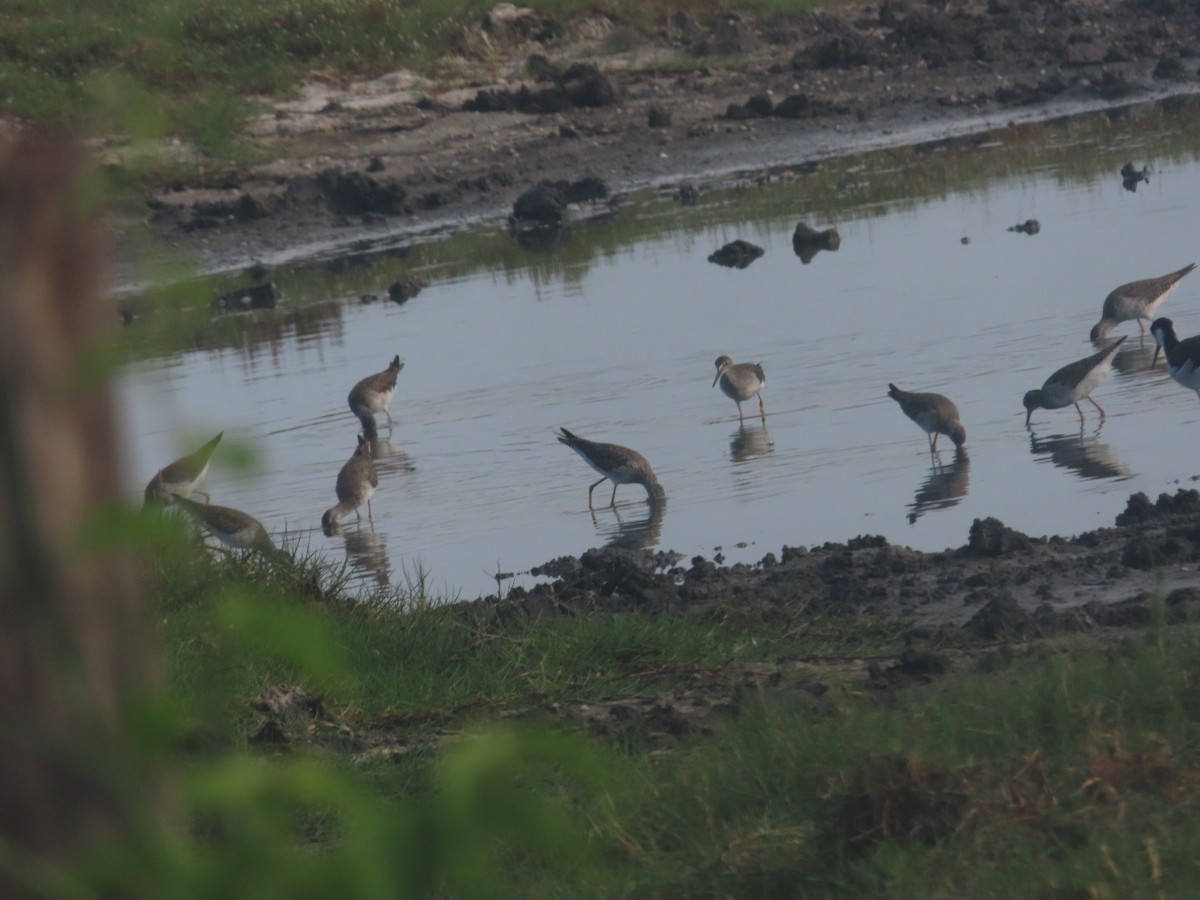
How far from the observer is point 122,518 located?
152cm

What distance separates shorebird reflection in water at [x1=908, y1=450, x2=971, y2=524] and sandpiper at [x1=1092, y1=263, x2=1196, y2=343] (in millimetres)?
3006

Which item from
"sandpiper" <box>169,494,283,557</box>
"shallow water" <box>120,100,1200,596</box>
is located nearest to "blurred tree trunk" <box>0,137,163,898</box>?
"shallow water" <box>120,100,1200,596</box>

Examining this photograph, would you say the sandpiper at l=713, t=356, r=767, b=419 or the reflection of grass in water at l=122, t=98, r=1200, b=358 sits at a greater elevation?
the reflection of grass in water at l=122, t=98, r=1200, b=358

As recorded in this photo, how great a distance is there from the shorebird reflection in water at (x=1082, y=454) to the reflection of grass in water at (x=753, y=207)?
8.38m

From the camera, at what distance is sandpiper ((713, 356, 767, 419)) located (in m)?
11.5

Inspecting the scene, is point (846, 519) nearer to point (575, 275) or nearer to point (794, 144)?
point (575, 275)

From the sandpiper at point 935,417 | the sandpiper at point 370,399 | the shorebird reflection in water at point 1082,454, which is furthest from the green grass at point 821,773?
the sandpiper at point 370,399

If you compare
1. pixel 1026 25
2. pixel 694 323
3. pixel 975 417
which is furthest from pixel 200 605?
pixel 1026 25

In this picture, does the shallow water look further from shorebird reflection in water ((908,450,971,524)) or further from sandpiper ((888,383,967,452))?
sandpiper ((888,383,967,452))

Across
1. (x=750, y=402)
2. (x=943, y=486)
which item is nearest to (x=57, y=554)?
(x=943, y=486)

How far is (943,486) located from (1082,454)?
0.95 m

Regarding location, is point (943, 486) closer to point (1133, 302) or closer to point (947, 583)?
point (947, 583)

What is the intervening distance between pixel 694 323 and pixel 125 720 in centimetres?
1345

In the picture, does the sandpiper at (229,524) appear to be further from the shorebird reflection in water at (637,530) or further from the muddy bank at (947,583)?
the shorebird reflection in water at (637,530)
